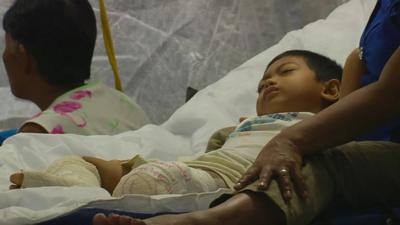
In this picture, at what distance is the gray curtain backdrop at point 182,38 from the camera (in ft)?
8.09

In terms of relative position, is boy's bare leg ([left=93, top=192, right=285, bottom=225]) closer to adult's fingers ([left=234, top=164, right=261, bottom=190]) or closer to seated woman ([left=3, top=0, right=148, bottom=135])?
adult's fingers ([left=234, top=164, right=261, bottom=190])

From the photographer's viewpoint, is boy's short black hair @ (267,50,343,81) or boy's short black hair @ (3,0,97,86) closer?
boy's short black hair @ (267,50,343,81)

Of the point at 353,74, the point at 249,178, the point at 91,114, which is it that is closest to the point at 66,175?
the point at 249,178

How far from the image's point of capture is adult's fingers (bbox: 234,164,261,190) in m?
1.06

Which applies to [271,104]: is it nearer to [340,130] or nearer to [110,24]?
[340,130]

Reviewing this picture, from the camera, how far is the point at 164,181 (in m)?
1.22

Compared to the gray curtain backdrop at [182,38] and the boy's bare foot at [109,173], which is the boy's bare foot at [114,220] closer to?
the boy's bare foot at [109,173]

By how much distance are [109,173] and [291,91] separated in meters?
0.39

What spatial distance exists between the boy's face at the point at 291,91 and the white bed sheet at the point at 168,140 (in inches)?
12.2

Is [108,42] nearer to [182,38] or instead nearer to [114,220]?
[182,38]

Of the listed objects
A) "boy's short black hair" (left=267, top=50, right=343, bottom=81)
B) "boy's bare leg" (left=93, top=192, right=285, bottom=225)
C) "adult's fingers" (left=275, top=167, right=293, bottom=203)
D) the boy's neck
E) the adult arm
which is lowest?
the boy's neck

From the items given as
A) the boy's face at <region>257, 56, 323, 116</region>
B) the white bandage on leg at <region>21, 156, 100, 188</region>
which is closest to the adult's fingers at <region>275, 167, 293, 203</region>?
the white bandage on leg at <region>21, 156, 100, 188</region>

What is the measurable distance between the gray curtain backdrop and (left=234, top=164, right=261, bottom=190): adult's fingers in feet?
4.52

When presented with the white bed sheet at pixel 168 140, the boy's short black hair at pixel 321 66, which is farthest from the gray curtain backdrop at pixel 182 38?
the boy's short black hair at pixel 321 66
